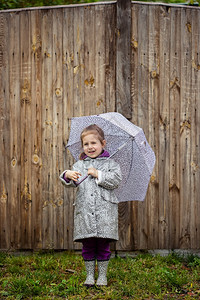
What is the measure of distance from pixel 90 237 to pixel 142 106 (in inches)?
68.9

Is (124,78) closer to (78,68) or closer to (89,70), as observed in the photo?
(89,70)

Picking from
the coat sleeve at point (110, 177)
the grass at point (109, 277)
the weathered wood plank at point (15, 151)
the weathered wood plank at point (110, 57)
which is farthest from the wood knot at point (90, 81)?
the grass at point (109, 277)

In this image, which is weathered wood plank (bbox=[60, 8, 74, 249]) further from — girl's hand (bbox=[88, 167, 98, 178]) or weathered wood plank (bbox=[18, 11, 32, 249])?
girl's hand (bbox=[88, 167, 98, 178])

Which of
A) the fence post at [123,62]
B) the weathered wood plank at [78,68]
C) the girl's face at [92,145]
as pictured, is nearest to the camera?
the girl's face at [92,145]

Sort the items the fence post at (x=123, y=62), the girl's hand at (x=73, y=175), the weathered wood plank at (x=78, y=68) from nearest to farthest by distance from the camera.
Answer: the girl's hand at (x=73, y=175)
the fence post at (x=123, y=62)
the weathered wood plank at (x=78, y=68)

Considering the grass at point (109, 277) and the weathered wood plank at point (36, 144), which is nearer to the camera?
the grass at point (109, 277)

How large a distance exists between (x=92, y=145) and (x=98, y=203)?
1.72ft

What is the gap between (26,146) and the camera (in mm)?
4570

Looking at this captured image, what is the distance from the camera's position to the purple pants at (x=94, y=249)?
3.59 m

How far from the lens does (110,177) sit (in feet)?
11.3

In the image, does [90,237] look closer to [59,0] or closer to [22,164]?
[22,164]

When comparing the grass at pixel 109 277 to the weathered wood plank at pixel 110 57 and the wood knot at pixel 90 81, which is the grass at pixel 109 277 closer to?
the weathered wood plank at pixel 110 57

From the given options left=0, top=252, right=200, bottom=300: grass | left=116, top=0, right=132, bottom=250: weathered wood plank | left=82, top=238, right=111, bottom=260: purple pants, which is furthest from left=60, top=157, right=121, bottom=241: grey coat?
left=116, top=0, right=132, bottom=250: weathered wood plank

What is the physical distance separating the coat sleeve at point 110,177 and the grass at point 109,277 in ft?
2.98
